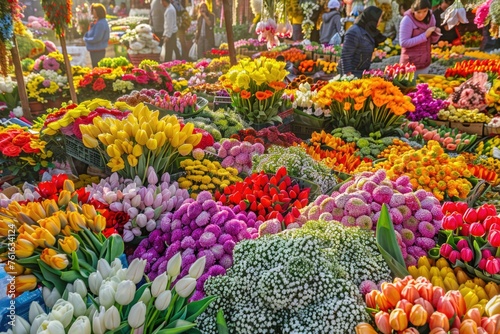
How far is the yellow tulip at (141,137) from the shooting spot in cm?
265

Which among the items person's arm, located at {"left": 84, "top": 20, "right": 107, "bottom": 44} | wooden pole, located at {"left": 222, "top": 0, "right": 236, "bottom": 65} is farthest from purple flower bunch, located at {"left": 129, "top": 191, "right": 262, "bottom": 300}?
person's arm, located at {"left": 84, "top": 20, "right": 107, "bottom": 44}

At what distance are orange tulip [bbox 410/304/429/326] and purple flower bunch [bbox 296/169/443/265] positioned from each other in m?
0.74

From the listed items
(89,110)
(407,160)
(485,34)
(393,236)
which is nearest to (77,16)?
(485,34)

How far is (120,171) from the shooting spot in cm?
277

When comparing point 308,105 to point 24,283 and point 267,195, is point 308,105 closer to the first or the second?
point 267,195

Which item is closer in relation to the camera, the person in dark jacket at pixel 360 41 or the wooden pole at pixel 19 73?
the wooden pole at pixel 19 73

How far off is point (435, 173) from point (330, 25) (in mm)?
9045

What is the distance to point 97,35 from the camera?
9.55 metres

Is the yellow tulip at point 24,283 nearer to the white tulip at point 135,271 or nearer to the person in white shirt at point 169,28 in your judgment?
the white tulip at point 135,271

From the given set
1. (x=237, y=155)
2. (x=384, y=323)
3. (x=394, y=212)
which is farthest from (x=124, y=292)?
(x=237, y=155)

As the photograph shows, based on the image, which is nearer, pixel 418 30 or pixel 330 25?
pixel 418 30

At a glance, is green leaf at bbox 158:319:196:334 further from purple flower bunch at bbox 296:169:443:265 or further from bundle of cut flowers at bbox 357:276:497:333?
purple flower bunch at bbox 296:169:443:265

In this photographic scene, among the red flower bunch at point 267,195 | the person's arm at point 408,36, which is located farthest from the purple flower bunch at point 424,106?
the red flower bunch at point 267,195

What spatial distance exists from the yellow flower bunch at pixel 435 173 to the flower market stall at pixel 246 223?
0.04ft
